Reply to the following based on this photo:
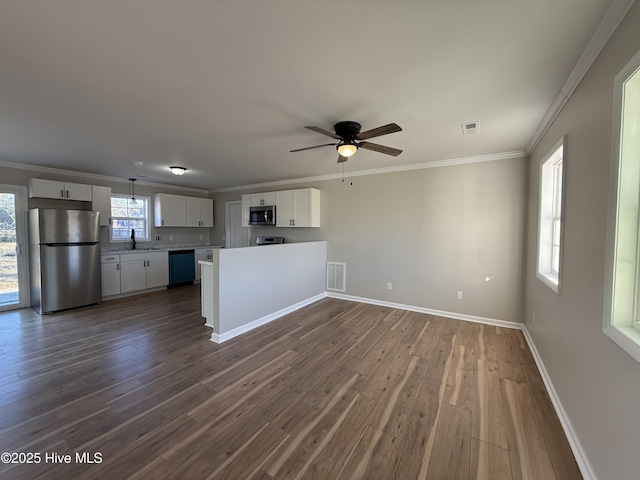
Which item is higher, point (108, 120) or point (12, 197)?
point (108, 120)

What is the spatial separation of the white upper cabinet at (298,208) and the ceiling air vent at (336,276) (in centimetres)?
91

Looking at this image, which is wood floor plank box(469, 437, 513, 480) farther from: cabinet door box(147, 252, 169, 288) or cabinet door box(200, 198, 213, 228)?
cabinet door box(200, 198, 213, 228)

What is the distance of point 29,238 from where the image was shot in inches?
177

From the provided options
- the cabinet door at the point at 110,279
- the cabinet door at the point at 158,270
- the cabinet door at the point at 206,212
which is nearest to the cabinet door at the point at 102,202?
Result: the cabinet door at the point at 110,279

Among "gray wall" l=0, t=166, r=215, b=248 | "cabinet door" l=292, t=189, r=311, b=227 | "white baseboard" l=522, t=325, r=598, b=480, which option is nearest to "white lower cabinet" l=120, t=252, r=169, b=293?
"gray wall" l=0, t=166, r=215, b=248

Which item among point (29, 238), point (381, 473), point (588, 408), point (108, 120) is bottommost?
point (381, 473)

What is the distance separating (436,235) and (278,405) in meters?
3.39

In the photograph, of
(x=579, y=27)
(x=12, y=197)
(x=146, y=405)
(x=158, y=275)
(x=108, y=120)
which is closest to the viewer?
(x=579, y=27)

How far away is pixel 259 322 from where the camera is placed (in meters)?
3.82

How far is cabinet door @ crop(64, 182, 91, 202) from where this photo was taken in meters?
4.75

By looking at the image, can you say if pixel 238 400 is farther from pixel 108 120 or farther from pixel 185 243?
pixel 185 243

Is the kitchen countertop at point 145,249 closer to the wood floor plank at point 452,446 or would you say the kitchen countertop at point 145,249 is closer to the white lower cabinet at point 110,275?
the white lower cabinet at point 110,275

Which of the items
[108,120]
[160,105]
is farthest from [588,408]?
[108,120]

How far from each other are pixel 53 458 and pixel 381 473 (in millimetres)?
1993
